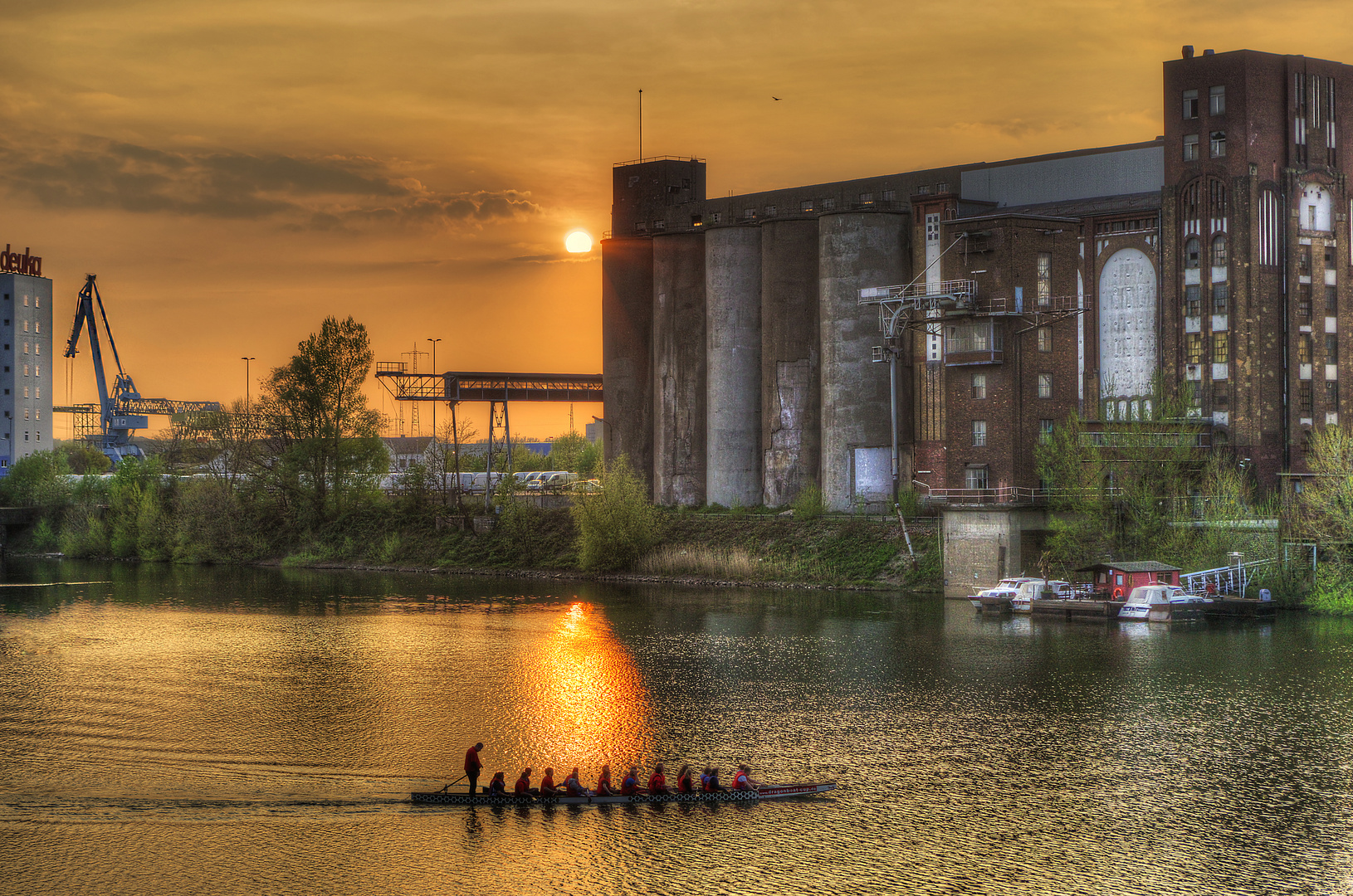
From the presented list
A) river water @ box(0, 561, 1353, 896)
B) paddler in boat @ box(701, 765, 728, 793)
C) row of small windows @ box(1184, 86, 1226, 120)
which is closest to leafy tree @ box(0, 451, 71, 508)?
river water @ box(0, 561, 1353, 896)

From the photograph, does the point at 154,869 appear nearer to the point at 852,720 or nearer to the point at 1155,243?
the point at 852,720

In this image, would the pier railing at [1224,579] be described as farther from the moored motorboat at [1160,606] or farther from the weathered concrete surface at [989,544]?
the weathered concrete surface at [989,544]

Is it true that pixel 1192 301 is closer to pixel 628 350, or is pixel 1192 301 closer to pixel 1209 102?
pixel 1209 102

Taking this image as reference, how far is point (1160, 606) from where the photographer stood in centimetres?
5888

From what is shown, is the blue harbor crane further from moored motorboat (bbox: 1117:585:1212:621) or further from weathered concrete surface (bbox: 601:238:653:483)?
moored motorboat (bbox: 1117:585:1212:621)

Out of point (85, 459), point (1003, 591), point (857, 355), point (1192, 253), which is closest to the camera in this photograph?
point (1003, 591)

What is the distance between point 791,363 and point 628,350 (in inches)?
683

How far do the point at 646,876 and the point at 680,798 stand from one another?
4609 millimetres

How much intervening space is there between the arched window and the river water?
78.1ft

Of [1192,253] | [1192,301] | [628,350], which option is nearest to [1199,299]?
[1192,301]

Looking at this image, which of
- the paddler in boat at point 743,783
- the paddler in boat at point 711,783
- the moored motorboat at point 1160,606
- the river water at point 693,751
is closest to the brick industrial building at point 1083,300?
the moored motorboat at point 1160,606

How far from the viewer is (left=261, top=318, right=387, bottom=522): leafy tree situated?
100 metres

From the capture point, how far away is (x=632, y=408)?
99.1 m

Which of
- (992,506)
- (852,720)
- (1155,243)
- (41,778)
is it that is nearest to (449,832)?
(41,778)
